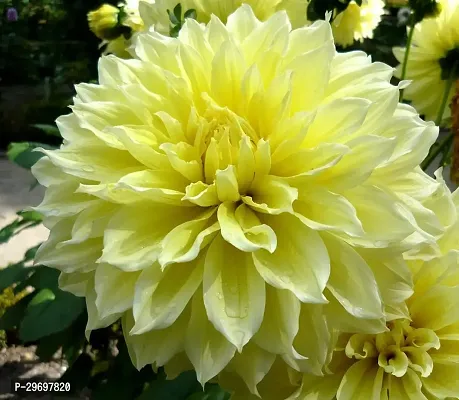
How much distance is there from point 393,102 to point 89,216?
6.9 inches

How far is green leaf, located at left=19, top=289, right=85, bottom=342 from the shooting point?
0.69 meters

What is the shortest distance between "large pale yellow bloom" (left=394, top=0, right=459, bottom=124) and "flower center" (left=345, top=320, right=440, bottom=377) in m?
0.31

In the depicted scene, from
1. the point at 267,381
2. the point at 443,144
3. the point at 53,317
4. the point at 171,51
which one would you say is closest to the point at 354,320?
the point at 267,381

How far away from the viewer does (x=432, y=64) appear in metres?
0.64

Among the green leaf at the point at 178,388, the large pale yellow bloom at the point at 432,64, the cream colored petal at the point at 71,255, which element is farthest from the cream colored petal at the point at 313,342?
the large pale yellow bloom at the point at 432,64

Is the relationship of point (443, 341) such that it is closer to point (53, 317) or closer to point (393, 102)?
point (393, 102)

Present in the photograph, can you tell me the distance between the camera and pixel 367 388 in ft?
1.18

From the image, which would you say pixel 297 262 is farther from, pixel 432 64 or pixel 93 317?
pixel 432 64

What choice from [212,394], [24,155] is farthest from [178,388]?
[24,155]

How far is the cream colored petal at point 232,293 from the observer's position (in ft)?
0.95

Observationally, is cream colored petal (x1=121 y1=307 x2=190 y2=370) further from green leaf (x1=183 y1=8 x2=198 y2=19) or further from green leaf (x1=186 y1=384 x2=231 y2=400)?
green leaf (x1=183 y1=8 x2=198 y2=19)

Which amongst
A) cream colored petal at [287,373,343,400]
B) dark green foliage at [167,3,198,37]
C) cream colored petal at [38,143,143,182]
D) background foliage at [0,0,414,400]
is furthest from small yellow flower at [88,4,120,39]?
cream colored petal at [287,373,343,400]

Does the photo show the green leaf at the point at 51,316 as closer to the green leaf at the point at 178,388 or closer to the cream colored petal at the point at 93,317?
the green leaf at the point at 178,388

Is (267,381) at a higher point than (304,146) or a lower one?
lower
